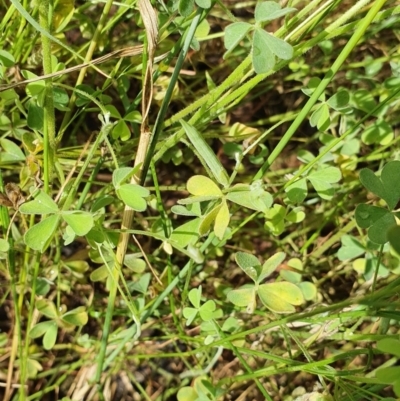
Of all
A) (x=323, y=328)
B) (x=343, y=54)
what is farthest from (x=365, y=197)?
(x=343, y=54)

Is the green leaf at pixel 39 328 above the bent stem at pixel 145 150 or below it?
below

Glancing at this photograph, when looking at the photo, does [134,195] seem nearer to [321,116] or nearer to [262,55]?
[262,55]

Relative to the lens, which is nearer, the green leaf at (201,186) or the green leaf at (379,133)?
the green leaf at (201,186)

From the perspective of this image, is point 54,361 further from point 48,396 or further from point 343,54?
point 343,54

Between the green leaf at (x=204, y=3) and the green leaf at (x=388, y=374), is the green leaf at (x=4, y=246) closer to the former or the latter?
the green leaf at (x=204, y=3)

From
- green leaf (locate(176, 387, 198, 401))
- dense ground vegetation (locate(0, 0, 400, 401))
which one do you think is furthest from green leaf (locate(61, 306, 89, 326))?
green leaf (locate(176, 387, 198, 401))

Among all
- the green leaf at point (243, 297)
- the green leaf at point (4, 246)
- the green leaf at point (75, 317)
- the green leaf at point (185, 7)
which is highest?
the green leaf at point (185, 7)

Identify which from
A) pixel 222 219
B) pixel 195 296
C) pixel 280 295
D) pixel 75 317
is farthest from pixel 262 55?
pixel 75 317

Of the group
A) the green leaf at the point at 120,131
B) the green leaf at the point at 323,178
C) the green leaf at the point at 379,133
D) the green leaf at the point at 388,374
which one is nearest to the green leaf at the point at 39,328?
the green leaf at the point at 120,131
